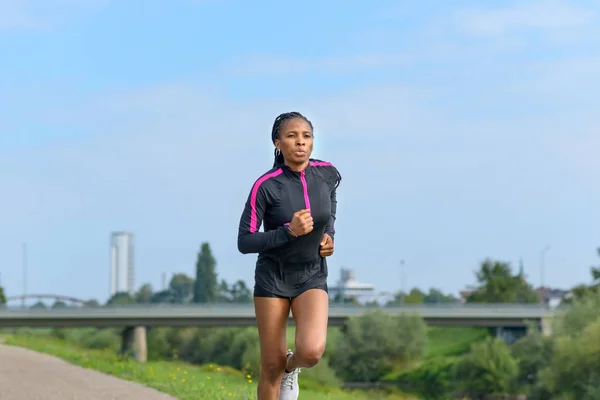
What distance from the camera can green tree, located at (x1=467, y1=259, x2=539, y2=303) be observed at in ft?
380

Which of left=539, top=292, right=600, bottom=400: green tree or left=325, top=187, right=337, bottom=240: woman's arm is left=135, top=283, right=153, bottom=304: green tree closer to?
left=539, top=292, right=600, bottom=400: green tree


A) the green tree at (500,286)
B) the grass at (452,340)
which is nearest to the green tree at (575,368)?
the grass at (452,340)

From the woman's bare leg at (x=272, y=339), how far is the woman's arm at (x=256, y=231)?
1.38ft

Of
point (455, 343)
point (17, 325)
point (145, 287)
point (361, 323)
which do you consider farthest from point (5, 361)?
point (145, 287)

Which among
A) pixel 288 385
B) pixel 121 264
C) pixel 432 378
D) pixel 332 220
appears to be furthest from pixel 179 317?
pixel 121 264

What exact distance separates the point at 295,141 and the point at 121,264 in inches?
6793

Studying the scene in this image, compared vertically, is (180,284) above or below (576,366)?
above

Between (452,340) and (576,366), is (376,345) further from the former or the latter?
(452,340)

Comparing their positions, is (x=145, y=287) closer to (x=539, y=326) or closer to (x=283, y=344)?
(x=539, y=326)

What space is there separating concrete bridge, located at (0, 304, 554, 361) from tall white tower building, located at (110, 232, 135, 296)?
102m

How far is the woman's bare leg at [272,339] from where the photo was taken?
7.10 metres

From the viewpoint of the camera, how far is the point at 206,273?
136 metres

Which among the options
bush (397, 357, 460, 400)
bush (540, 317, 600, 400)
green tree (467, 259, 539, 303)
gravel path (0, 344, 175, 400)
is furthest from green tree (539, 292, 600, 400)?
green tree (467, 259, 539, 303)

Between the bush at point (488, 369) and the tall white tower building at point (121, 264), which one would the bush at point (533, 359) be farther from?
the tall white tower building at point (121, 264)
